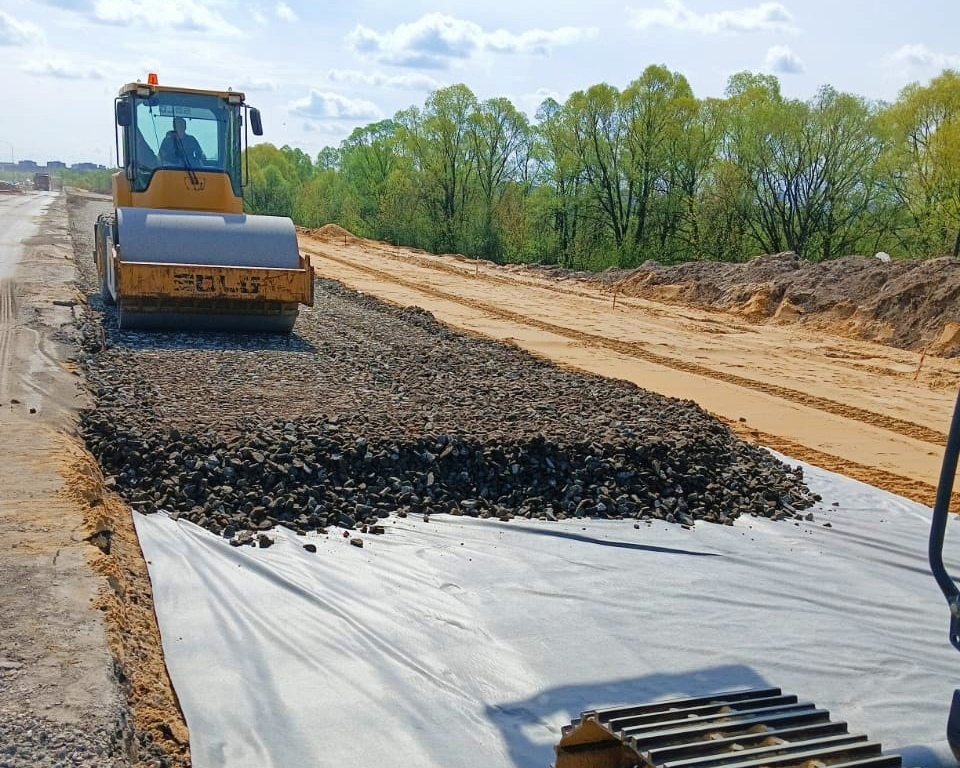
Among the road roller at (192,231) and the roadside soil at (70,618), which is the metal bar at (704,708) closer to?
the roadside soil at (70,618)

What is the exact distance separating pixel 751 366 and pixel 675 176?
1996cm

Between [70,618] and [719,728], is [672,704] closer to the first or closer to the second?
[719,728]

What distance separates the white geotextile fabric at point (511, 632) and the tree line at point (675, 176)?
68.4 feet

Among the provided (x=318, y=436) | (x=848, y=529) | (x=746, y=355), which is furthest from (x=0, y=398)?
(x=746, y=355)

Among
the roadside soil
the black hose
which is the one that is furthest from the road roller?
the black hose

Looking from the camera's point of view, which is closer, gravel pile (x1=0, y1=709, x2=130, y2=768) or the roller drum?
gravel pile (x1=0, y1=709, x2=130, y2=768)

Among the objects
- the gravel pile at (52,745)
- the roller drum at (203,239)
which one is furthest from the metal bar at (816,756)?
the roller drum at (203,239)

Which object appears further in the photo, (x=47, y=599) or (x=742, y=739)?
(x=47, y=599)

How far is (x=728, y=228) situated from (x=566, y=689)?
28.5 meters

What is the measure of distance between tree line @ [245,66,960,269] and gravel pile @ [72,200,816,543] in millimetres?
18920

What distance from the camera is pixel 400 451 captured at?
7.02 meters

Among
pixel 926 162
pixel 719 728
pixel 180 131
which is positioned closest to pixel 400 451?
pixel 719 728

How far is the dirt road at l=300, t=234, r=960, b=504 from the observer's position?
31.9 feet

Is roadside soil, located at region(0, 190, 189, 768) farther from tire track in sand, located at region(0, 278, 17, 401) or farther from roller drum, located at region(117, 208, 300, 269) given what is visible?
roller drum, located at region(117, 208, 300, 269)
